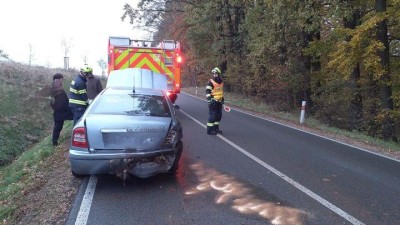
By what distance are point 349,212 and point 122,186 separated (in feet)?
11.1

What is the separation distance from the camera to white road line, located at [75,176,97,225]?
4.88m

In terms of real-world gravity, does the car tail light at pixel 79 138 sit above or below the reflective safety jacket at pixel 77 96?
below

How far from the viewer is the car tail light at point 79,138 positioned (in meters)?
5.96

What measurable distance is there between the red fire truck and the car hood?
808cm

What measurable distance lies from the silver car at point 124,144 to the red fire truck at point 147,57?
25.4 ft

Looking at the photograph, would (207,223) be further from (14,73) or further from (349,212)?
(14,73)

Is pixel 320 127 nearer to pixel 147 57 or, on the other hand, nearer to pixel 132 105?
pixel 147 57

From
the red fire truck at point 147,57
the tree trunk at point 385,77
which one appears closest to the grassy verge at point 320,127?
the tree trunk at point 385,77

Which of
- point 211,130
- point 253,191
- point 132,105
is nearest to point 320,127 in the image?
point 211,130

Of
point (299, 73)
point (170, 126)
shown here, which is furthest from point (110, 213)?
point (299, 73)

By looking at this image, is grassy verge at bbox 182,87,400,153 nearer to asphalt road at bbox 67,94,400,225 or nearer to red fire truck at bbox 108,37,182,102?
asphalt road at bbox 67,94,400,225

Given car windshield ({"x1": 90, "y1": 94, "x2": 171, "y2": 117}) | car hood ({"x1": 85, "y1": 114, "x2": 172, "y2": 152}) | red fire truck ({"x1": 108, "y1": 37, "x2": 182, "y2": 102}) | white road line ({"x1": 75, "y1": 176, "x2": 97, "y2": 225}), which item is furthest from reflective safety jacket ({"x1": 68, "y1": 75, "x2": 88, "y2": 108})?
red fire truck ({"x1": 108, "y1": 37, "x2": 182, "y2": 102})

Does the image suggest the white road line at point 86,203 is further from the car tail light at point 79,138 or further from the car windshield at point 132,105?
the car windshield at point 132,105

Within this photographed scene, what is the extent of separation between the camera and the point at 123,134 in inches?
236
